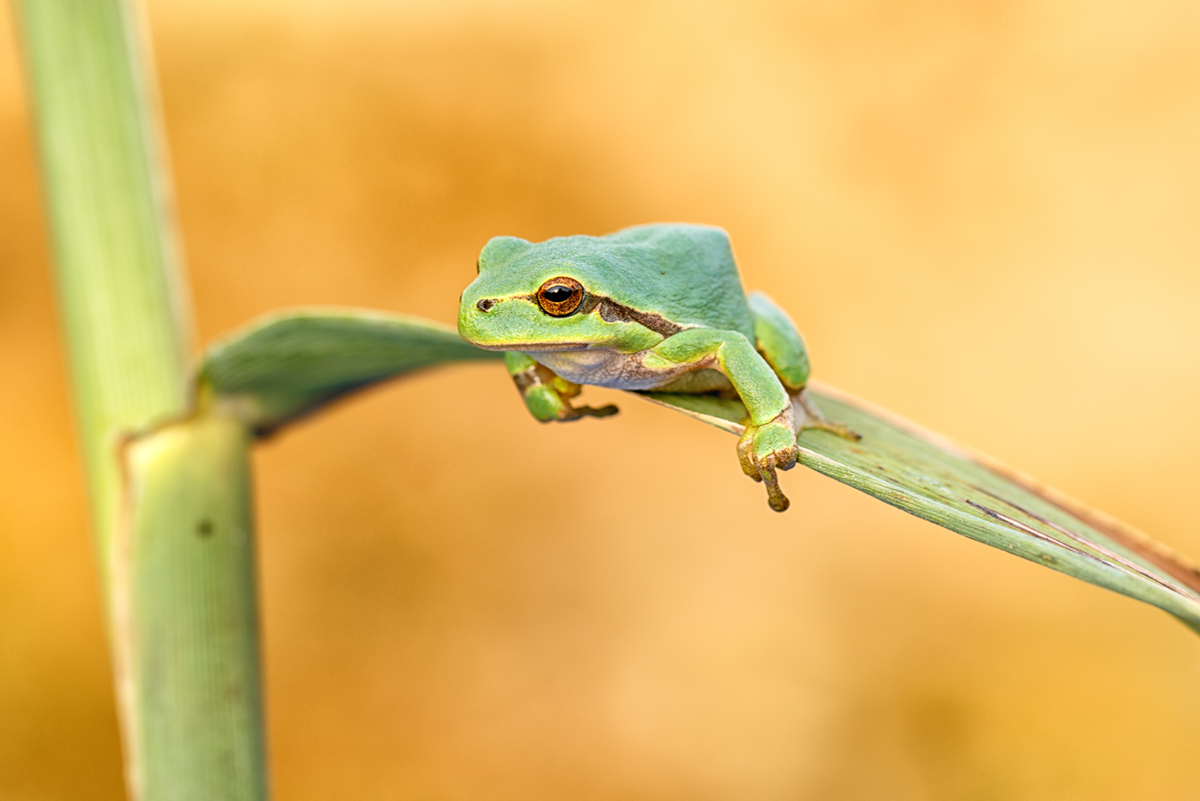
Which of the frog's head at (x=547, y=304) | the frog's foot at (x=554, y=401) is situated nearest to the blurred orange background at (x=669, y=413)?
the frog's foot at (x=554, y=401)

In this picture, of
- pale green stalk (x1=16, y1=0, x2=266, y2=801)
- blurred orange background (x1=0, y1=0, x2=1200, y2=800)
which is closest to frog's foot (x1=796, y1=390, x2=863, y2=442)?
pale green stalk (x1=16, y1=0, x2=266, y2=801)

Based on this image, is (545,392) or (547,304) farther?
(545,392)

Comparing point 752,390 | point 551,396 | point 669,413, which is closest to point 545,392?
point 551,396

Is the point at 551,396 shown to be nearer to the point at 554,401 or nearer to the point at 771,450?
the point at 554,401

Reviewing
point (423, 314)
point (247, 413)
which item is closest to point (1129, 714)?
point (423, 314)

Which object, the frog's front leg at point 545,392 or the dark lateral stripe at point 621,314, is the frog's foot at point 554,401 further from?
the dark lateral stripe at point 621,314

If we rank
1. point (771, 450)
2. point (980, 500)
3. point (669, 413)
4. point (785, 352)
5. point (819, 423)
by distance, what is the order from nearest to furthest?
point (980, 500), point (771, 450), point (819, 423), point (785, 352), point (669, 413)

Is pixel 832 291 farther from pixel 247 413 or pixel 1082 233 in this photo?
pixel 247 413
